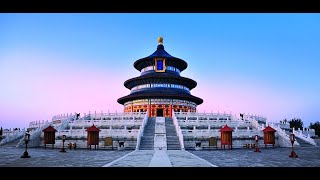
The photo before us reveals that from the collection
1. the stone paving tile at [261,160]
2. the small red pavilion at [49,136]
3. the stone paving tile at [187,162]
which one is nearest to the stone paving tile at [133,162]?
the stone paving tile at [187,162]

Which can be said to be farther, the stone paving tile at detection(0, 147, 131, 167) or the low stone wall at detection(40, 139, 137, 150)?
the low stone wall at detection(40, 139, 137, 150)

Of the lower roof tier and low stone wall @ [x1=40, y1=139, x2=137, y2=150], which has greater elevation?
the lower roof tier

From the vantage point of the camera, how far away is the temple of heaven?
4669 centimetres

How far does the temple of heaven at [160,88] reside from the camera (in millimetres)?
46688

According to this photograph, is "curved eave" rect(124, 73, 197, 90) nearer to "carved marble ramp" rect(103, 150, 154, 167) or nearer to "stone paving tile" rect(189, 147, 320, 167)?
"stone paving tile" rect(189, 147, 320, 167)

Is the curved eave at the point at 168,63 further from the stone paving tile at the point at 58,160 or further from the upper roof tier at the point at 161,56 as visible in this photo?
the stone paving tile at the point at 58,160

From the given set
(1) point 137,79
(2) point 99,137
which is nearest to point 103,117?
(2) point 99,137

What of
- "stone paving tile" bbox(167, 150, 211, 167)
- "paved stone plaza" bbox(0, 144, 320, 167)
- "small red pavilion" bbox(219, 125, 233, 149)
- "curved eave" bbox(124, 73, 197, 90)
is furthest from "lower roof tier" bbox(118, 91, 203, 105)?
"stone paving tile" bbox(167, 150, 211, 167)

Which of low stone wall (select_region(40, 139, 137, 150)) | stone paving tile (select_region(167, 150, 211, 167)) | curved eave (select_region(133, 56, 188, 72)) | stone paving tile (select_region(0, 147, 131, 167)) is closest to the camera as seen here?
stone paving tile (select_region(167, 150, 211, 167))

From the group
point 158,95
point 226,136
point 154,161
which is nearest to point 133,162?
point 154,161

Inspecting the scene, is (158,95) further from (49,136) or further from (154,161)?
(154,161)
